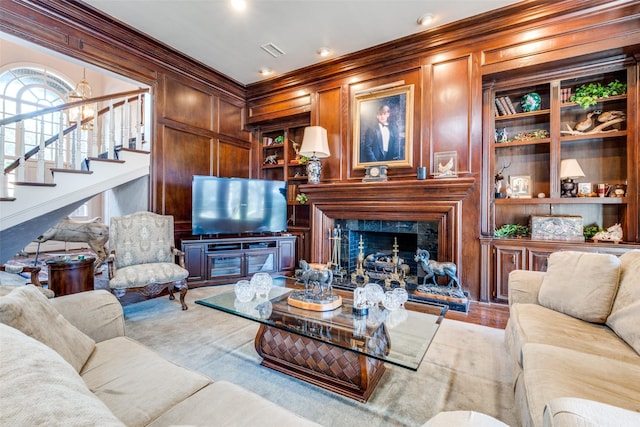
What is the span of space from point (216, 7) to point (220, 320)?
3.24 meters

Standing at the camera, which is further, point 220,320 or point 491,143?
point 491,143

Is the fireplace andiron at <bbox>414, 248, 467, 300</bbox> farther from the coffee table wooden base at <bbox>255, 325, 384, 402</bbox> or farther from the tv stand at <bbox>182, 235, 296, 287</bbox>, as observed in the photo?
the tv stand at <bbox>182, 235, 296, 287</bbox>

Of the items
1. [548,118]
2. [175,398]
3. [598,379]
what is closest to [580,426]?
[598,379]

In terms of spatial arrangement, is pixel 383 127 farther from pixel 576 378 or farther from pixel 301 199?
pixel 576 378

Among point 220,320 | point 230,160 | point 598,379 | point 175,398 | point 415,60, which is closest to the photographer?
point 175,398

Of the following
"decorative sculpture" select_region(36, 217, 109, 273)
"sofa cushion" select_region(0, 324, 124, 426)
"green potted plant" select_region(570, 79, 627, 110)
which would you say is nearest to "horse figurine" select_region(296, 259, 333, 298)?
"sofa cushion" select_region(0, 324, 124, 426)

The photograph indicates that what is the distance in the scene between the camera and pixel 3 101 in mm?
6039

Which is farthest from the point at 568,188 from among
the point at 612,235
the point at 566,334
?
the point at 566,334

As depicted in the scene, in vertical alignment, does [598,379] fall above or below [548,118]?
below

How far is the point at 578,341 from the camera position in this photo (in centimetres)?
147

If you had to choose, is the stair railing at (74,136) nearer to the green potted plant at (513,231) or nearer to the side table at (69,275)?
the side table at (69,275)

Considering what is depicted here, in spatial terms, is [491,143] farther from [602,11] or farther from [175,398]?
[175,398]

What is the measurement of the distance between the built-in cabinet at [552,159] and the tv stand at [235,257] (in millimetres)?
2731

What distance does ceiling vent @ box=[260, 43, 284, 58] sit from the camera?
3770 millimetres
